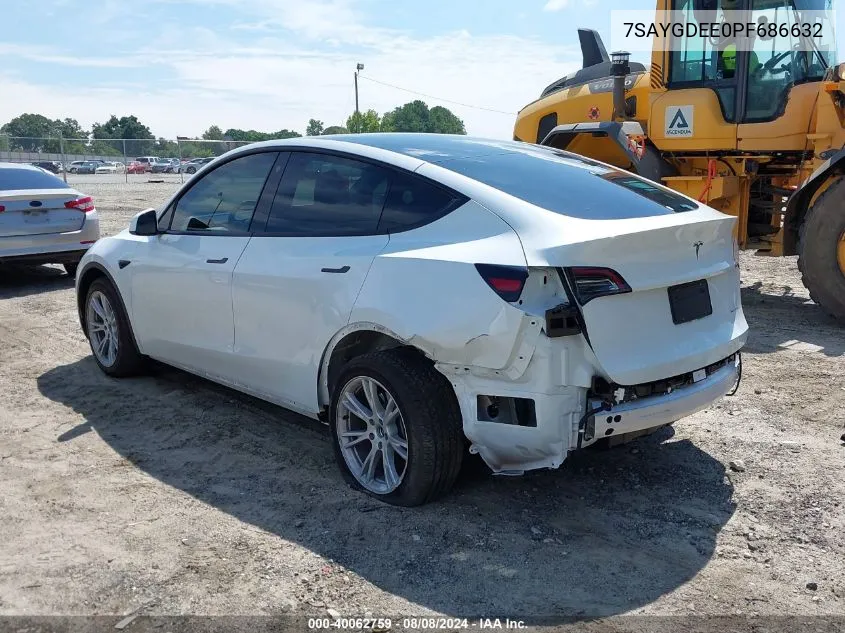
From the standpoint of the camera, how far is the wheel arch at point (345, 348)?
13.1 ft

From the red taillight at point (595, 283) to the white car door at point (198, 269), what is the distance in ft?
6.92

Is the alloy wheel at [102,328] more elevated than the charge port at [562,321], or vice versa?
the charge port at [562,321]

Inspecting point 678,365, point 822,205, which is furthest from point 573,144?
point 678,365

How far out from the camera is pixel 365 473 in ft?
13.3

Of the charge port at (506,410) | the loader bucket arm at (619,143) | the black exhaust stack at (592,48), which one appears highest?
the black exhaust stack at (592,48)

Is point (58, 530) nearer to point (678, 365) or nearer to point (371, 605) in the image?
point (371, 605)

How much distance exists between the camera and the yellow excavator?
758cm

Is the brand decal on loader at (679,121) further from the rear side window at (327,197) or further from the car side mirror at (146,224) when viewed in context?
the car side mirror at (146,224)

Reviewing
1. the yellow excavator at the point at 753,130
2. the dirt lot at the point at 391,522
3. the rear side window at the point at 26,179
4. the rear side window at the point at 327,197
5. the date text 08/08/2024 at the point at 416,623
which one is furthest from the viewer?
the rear side window at the point at 26,179

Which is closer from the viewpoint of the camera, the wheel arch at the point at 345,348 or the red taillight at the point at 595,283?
the red taillight at the point at 595,283

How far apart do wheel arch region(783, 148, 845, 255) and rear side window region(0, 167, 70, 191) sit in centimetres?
851

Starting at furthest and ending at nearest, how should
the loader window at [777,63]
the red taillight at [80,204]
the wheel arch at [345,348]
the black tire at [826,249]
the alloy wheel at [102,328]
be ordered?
the red taillight at [80,204], the loader window at [777,63], the black tire at [826,249], the alloy wheel at [102,328], the wheel arch at [345,348]

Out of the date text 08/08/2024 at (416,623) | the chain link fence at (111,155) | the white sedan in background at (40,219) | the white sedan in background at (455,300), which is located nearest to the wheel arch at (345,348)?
the white sedan in background at (455,300)

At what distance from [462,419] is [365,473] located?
26.9 inches
